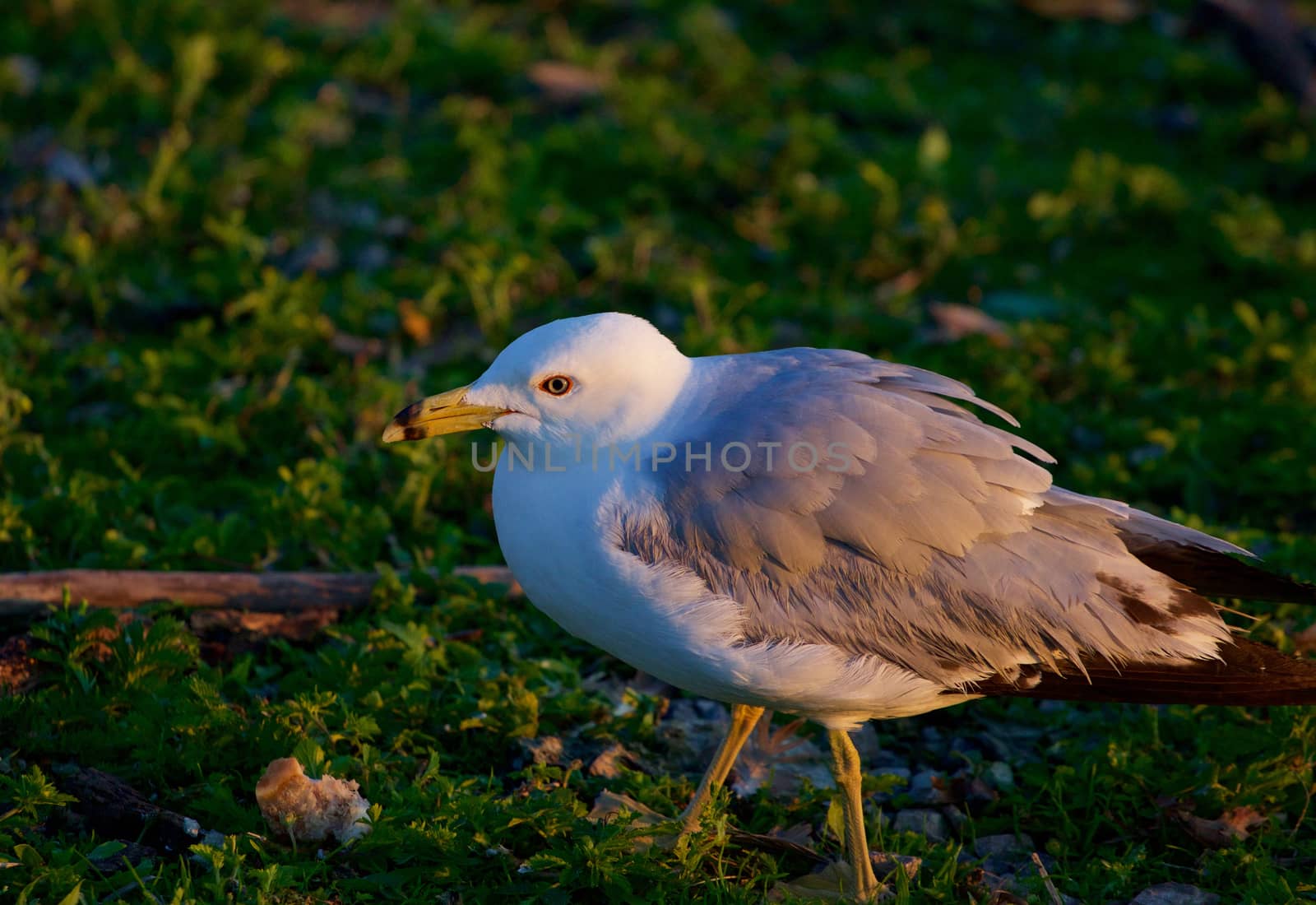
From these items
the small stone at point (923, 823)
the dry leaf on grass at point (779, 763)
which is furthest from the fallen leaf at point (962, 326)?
the small stone at point (923, 823)

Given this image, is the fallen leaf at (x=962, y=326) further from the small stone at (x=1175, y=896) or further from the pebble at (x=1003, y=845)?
the small stone at (x=1175, y=896)

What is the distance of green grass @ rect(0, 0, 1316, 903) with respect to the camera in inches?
156

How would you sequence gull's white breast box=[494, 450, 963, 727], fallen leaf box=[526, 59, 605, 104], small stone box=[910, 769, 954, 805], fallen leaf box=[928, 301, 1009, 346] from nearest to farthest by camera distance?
gull's white breast box=[494, 450, 963, 727] → small stone box=[910, 769, 954, 805] → fallen leaf box=[928, 301, 1009, 346] → fallen leaf box=[526, 59, 605, 104]

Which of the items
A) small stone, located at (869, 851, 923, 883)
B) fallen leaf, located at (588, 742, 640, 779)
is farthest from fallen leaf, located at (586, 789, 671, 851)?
small stone, located at (869, 851, 923, 883)

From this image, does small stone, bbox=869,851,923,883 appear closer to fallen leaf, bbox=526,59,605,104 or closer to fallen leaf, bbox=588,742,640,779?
fallen leaf, bbox=588,742,640,779

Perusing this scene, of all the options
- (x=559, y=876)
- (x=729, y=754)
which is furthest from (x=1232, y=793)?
(x=559, y=876)

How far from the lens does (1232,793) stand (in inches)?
164

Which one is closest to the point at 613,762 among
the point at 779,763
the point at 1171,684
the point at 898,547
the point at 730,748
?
the point at 730,748

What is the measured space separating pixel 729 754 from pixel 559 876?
0.84m

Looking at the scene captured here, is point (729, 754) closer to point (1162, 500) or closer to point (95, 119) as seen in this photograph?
point (1162, 500)

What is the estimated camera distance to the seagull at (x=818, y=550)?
3656 mm

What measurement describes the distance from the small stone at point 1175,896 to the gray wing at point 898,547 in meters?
0.71

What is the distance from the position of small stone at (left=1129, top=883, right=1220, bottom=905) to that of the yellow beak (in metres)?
2.33

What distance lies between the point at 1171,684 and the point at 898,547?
2.89 feet
